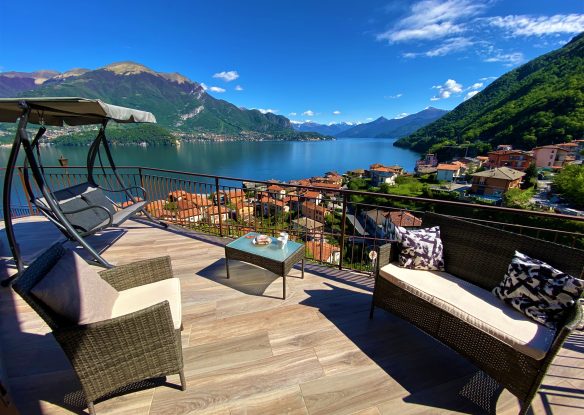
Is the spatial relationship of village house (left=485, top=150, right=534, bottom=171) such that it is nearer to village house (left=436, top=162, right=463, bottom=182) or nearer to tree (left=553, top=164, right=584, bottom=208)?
village house (left=436, top=162, right=463, bottom=182)

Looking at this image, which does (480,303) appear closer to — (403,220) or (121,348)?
(121,348)

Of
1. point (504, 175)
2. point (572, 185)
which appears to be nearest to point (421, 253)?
point (572, 185)

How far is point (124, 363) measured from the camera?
54.6 inches

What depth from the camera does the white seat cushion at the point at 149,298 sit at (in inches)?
65.1

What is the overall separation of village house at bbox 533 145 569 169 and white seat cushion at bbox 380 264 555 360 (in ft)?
146

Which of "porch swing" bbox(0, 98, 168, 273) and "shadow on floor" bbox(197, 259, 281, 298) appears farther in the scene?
"shadow on floor" bbox(197, 259, 281, 298)

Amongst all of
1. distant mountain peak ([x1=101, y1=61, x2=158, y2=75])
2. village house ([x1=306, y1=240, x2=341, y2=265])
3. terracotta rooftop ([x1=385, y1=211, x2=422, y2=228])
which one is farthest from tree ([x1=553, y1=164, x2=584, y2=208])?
distant mountain peak ([x1=101, y1=61, x2=158, y2=75])

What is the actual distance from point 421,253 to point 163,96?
181605mm

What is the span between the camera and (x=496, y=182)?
27.4m

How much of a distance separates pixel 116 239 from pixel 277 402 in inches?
150

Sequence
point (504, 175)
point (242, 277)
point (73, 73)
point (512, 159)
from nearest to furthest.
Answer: point (242, 277) < point (504, 175) < point (512, 159) < point (73, 73)

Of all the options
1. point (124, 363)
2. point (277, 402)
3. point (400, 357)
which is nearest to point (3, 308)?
point (124, 363)

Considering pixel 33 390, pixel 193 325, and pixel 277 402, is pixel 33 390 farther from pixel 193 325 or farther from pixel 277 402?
pixel 277 402

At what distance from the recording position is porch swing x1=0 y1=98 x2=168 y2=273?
2.43m
